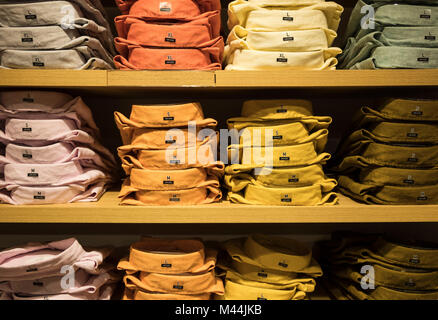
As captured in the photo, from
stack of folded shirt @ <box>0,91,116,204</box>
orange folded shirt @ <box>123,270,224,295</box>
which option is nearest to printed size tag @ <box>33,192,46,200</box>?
stack of folded shirt @ <box>0,91,116,204</box>

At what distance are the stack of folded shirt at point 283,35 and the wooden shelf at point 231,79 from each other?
72 mm

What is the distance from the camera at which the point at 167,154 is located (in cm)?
91

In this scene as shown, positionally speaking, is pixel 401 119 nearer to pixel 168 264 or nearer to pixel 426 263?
pixel 426 263

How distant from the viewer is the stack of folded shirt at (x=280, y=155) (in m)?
0.91

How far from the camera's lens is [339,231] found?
1.27 meters

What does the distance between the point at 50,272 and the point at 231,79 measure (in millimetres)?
854

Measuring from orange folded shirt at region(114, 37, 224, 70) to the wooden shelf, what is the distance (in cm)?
8

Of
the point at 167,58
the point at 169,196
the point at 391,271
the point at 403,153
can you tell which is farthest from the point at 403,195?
the point at 167,58

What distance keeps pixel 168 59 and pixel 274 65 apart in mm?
333

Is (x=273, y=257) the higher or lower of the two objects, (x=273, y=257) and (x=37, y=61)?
the lower

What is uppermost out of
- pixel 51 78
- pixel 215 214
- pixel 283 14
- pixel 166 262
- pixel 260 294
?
pixel 283 14

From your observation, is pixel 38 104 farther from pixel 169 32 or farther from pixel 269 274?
pixel 269 274

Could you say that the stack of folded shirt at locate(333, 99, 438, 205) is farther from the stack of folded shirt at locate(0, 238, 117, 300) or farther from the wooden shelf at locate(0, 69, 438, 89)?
the stack of folded shirt at locate(0, 238, 117, 300)

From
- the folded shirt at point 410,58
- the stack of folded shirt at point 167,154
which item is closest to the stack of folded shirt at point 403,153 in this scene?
the folded shirt at point 410,58
